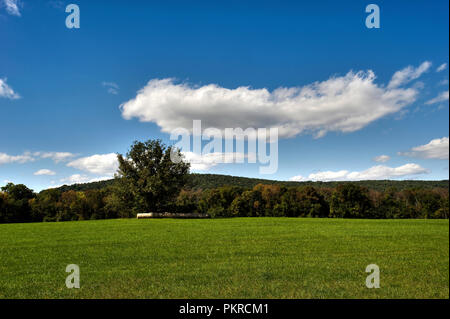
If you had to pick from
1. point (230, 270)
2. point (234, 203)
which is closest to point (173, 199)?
point (234, 203)

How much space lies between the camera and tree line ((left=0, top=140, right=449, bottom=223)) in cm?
4812

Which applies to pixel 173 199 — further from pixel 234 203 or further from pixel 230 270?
pixel 230 270

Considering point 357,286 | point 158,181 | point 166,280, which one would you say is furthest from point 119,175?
point 357,286

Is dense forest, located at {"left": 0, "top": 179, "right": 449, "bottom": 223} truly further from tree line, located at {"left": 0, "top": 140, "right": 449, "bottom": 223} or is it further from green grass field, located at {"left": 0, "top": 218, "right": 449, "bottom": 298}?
green grass field, located at {"left": 0, "top": 218, "right": 449, "bottom": 298}

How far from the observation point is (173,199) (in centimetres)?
5219

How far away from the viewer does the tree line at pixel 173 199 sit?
48125mm

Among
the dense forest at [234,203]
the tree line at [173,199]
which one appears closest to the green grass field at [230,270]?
the tree line at [173,199]

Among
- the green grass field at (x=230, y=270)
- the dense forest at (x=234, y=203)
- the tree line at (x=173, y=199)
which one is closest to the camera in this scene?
the green grass field at (x=230, y=270)

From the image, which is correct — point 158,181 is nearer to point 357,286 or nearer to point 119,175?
point 119,175

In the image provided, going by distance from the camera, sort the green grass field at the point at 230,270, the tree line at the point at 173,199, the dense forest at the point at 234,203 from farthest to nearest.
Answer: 1. the dense forest at the point at 234,203
2. the tree line at the point at 173,199
3. the green grass field at the point at 230,270

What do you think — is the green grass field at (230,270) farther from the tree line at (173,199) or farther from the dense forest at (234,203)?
the dense forest at (234,203)

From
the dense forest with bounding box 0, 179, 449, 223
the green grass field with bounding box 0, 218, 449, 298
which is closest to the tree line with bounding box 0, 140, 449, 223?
the dense forest with bounding box 0, 179, 449, 223
